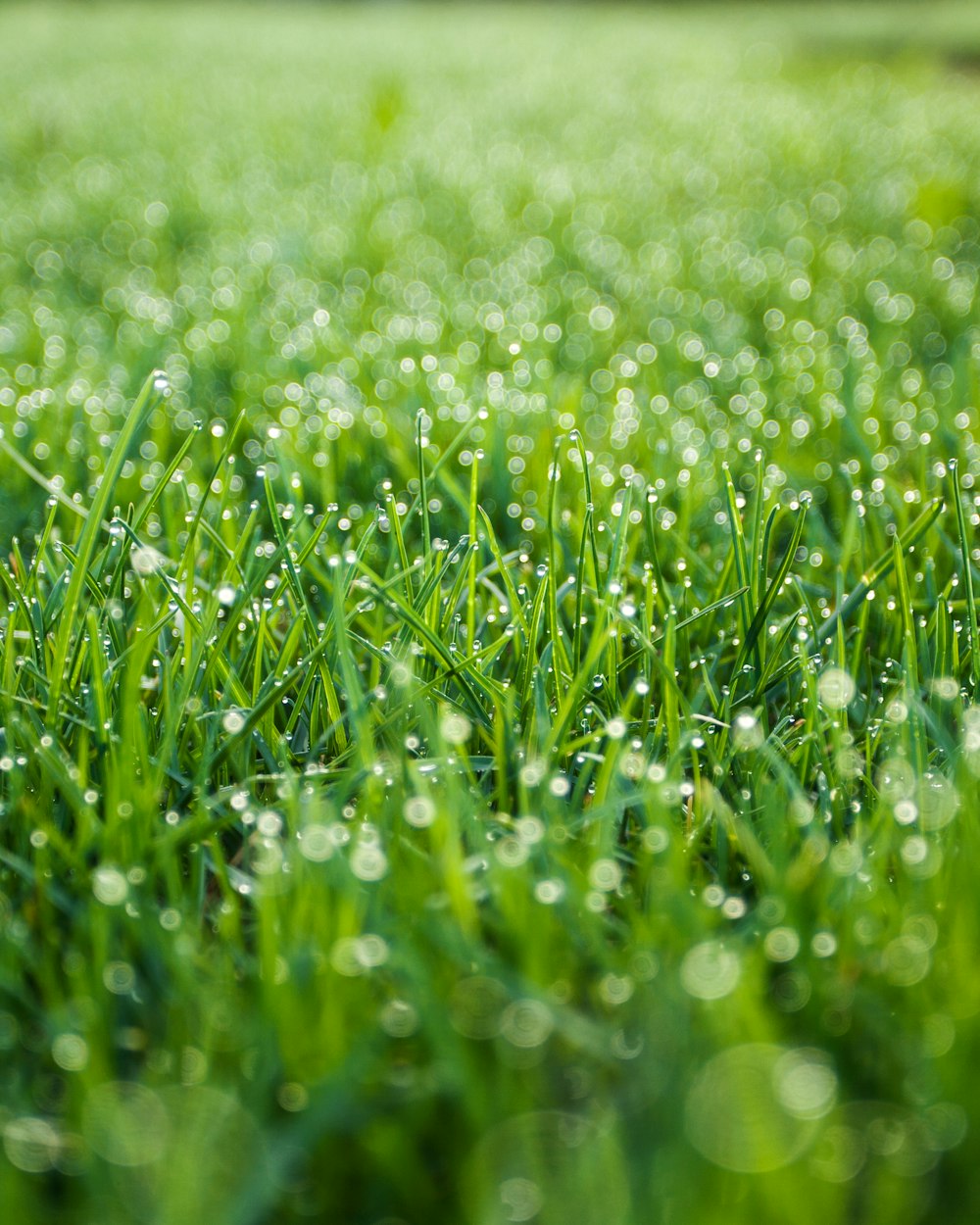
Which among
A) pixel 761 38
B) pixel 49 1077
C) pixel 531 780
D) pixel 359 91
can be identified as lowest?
pixel 49 1077

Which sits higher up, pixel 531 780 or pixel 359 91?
pixel 359 91

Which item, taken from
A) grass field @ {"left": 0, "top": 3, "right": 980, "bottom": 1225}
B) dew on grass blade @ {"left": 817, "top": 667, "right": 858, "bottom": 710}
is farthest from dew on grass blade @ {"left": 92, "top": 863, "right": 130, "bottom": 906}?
dew on grass blade @ {"left": 817, "top": 667, "right": 858, "bottom": 710}

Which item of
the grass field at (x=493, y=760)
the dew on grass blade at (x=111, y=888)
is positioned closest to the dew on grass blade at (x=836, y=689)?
the grass field at (x=493, y=760)

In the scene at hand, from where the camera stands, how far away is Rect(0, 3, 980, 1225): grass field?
1.88ft

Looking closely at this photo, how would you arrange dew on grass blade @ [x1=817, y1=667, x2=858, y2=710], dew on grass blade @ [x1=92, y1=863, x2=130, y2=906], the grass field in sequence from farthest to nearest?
dew on grass blade @ [x1=817, y1=667, x2=858, y2=710] < dew on grass blade @ [x1=92, y1=863, x2=130, y2=906] < the grass field

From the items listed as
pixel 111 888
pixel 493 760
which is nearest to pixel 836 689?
pixel 493 760

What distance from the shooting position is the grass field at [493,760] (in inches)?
22.6

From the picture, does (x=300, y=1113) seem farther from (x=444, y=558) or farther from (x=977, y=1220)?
(x=444, y=558)

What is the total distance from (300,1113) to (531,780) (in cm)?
32

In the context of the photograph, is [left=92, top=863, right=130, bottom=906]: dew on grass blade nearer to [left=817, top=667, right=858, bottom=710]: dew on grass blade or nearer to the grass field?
the grass field

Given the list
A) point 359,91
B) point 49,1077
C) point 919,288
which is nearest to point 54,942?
point 49,1077

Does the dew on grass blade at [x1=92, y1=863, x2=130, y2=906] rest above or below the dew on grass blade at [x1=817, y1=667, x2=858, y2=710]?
below

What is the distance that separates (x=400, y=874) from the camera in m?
0.71

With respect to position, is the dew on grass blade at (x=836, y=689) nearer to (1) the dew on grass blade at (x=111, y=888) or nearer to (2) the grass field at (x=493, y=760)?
(2) the grass field at (x=493, y=760)
